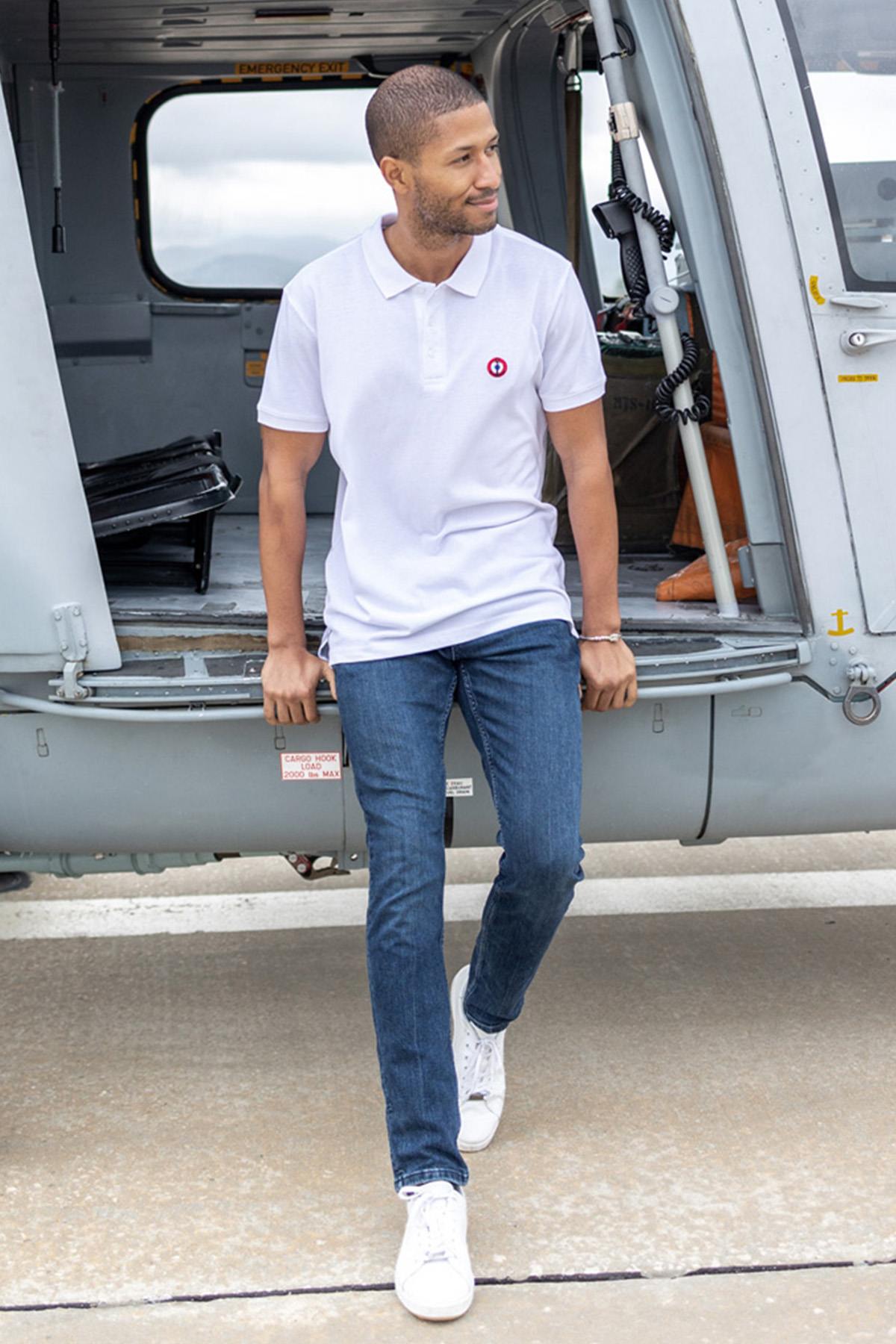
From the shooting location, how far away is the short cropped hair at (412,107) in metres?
2.39

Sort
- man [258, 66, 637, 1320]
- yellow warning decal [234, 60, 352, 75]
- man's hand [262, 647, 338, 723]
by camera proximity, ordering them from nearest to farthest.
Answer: man [258, 66, 637, 1320]
man's hand [262, 647, 338, 723]
yellow warning decal [234, 60, 352, 75]

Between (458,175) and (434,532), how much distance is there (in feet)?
1.86

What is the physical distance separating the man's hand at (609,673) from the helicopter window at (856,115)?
0.84m

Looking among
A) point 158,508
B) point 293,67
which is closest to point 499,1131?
point 158,508

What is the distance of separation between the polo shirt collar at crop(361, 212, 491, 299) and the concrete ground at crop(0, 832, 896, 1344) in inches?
61.7

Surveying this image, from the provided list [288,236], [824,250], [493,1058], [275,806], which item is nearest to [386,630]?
[275,806]

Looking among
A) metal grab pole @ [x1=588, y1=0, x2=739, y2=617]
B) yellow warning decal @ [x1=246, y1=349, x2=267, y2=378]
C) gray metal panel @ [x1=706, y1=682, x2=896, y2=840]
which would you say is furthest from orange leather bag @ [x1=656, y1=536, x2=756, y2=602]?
yellow warning decal @ [x1=246, y1=349, x2=267, y2=378]

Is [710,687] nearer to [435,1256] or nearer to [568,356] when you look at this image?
[568,356]

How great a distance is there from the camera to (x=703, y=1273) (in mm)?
2469

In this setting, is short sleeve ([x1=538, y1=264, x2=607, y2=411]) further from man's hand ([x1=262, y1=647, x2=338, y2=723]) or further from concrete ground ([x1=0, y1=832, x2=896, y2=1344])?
concrete ground ([x1=0, y1=832, x2=896, y2=1344])

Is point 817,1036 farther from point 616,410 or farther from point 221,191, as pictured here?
point 221,191

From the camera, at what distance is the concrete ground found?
241 centimetres

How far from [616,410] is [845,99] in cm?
121

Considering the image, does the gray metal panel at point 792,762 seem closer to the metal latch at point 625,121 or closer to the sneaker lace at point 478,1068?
the sneaker lace at point 478,1068
